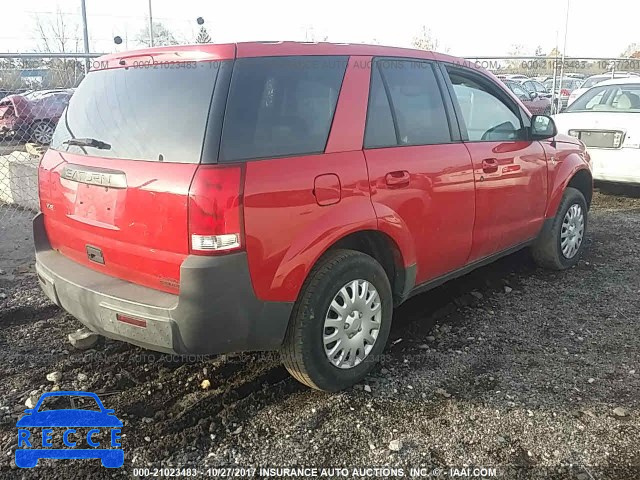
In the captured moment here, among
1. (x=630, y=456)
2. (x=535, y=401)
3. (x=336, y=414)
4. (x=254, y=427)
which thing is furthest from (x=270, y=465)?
(x=630, y=456)

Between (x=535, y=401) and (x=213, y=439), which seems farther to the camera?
(x=535, y=401)

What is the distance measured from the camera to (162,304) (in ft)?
8.57

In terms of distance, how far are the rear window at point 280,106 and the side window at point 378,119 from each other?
0.81 feet

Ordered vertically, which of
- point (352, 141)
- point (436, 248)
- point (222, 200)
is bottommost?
point (436, 248)

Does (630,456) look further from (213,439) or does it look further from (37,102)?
(37,102)

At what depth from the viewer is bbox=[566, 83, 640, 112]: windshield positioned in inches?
315

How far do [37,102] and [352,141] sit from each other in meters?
8.02

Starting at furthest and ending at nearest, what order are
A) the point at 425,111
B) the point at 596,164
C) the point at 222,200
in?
the point at 596,164 < the point at 425,111 < the point at 222,200

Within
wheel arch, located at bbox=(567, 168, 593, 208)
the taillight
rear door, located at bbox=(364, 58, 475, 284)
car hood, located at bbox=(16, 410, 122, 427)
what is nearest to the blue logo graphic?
car hood, located at bbox=(16, 410, 122, 427)

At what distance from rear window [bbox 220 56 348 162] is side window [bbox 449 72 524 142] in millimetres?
1230

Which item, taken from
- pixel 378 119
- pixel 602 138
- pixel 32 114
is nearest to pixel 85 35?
pixel 32 114

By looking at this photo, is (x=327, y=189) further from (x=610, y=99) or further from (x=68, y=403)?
(x=610, y=99)

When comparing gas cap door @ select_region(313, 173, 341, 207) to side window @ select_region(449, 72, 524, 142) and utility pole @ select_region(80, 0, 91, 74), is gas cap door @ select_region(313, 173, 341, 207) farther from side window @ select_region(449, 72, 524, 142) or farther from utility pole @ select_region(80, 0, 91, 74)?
utility pole @ select_region(80, 0, 91, 74)

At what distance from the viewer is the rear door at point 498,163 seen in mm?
3979
